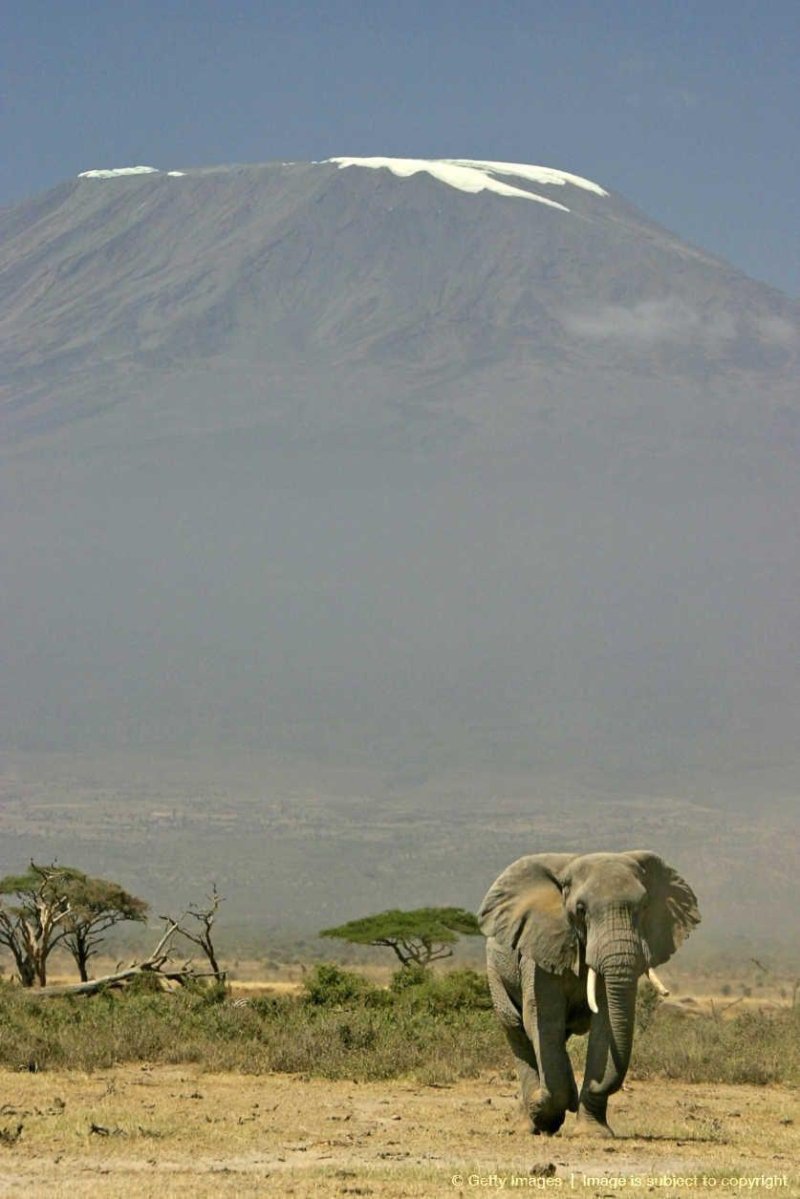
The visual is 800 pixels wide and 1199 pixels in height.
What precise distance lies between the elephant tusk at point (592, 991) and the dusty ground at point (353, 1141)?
3.56 ft

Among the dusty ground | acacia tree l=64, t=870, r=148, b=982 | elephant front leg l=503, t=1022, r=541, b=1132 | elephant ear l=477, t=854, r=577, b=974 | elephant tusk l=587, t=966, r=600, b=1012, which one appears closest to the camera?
the dusty ground

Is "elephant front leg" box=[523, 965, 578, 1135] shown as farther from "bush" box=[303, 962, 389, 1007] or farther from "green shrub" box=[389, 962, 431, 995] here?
"green shrub" box=[389, 962, 431, 995]

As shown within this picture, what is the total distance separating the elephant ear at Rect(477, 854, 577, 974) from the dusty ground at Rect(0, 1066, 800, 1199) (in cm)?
150

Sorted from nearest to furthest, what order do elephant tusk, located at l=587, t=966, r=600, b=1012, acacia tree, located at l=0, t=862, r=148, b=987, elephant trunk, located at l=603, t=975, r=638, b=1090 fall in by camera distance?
elephant trunk, located at l=603, t=975, r=638, b=1090, elephant tusk, located at l=587, t=966, r=600, b=1012, acacia tree, located at l=0, t=862, r=148, b=987

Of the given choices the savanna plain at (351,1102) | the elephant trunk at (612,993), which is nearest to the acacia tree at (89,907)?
the savanna plain at (351,1102)

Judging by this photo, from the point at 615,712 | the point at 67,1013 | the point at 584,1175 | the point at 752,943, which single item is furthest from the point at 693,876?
the point at 584,1175

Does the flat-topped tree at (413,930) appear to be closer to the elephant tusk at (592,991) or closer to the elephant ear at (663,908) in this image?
the elephant ear at (663,908)

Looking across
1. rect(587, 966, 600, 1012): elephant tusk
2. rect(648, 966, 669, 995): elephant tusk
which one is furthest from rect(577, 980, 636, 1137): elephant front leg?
rect(648, 966, 669, 995): elephant tusk

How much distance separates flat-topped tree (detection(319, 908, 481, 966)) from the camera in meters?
43.8

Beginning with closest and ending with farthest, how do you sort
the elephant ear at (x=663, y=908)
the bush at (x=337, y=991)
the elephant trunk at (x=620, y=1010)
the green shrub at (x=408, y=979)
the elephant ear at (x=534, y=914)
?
the elephant trunk at (x=620, y=1010), the elephant ear at (x=534, y=914), the elephant ear at (x=663, y=908), the bush at (x=337, y=991), the green shrub at (x=408, y=979)

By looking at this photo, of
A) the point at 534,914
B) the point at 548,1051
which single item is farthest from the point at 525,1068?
the point at 534,914

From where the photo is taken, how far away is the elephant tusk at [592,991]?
1592cm

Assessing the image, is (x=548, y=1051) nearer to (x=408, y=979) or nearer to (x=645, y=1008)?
(x=645, y=1008)

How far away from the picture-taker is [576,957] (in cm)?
1659
